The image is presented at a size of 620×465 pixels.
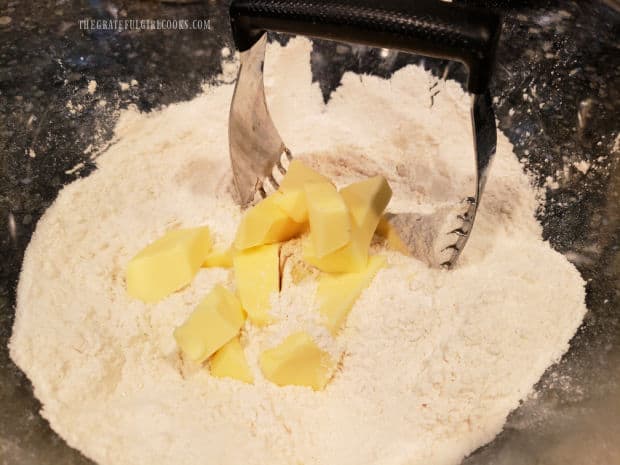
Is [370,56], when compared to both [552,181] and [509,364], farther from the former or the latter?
[509,364]

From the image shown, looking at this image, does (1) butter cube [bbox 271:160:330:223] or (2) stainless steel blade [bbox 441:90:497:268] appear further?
(1) butter cube [bbox 271:160:330:223]

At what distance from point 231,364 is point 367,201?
0.35 m

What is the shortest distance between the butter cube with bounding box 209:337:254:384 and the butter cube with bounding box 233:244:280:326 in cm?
→ 6

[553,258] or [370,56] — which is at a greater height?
[370,56]

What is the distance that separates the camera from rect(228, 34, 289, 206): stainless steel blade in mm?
1009

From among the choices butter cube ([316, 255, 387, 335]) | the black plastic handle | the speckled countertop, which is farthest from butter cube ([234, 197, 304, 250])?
the speckled countertop

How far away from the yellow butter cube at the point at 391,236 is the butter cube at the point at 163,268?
35 cm

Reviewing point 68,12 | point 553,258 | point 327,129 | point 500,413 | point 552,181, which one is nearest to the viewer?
point 500,413

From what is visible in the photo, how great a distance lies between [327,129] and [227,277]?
0.45 metres

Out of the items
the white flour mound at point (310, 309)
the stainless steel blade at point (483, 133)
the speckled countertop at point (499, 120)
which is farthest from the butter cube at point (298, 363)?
the stainless steel blade at point (483, 133)

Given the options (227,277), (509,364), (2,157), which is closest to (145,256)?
(227,277)

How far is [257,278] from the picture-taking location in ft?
2.96

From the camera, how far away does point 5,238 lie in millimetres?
973

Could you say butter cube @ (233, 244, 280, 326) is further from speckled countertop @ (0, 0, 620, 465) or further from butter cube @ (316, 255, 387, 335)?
speckled countertop @ (0, 0, 620, 465)
